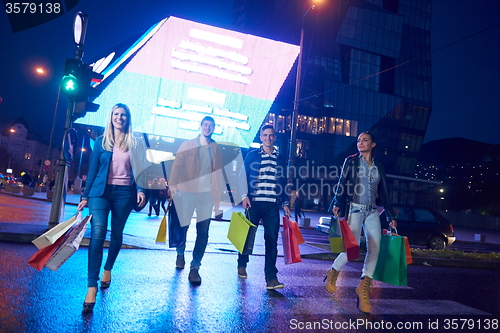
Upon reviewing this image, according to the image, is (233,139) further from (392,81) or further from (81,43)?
(392,81)

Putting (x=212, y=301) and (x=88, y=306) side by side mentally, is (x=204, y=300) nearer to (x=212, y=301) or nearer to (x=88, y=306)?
(x=212, y=301)

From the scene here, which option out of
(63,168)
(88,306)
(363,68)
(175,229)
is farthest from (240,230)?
(363,68)

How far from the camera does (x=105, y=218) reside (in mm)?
3383

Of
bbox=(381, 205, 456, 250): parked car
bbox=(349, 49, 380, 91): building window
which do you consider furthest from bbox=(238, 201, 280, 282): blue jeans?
bbox=(349, 49, 380, 91): building window

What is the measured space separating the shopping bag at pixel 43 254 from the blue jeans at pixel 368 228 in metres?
Result: 2.87

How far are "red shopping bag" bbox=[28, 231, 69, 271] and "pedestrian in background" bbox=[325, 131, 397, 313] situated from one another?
2863mm

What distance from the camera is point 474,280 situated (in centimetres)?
613

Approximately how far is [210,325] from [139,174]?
165cm

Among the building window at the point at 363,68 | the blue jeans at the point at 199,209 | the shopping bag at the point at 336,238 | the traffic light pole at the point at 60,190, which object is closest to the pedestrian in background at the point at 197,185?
the blue jeans at the point at 199,209

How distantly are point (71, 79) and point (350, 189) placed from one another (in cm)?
558

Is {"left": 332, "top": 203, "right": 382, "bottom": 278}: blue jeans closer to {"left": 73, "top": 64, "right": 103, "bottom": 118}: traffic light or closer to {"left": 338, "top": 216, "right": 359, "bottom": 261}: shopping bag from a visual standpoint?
{"left": 338, "top": 216, "right": 359, "bottom": 261}: shopping bag

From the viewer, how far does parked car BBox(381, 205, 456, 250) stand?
37.5 ft

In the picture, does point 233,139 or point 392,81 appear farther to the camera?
point 392,81

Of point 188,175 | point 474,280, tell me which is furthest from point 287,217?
point 474,280
